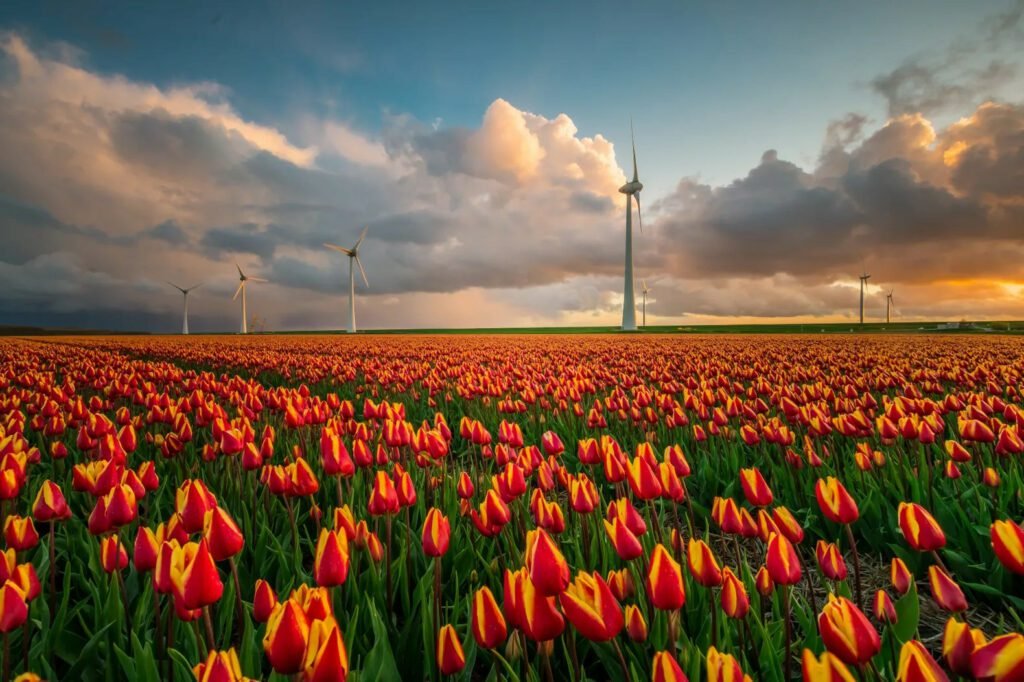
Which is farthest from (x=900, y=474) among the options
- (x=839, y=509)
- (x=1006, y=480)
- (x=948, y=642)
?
(x=948, y=642)

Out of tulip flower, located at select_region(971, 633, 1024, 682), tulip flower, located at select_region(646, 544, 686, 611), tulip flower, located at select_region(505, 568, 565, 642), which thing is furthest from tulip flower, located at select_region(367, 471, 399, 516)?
tulip flower, located at select_region(971, 633, 1024, 682)

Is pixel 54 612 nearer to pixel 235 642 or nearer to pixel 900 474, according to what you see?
pixel 235 642

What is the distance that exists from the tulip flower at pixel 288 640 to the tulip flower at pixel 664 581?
1.08m

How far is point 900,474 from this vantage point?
4699mm

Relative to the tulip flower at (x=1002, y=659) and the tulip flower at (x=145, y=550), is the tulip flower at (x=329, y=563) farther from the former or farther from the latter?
the tulip flower at (x=1002, y=659)

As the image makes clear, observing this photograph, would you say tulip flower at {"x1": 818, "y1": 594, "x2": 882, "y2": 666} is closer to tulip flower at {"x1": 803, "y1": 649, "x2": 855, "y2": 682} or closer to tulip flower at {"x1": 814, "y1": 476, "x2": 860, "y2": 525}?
tulip flower at {"x1": 803, "y1": 649, "x2": 855, "y2": 682}

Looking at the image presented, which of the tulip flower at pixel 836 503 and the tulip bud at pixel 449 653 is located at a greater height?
the tulip flower at pixel 836 503

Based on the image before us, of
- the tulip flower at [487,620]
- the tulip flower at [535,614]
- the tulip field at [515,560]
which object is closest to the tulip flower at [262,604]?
the tulip field at [515,560]

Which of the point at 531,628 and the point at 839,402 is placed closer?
the point at 531,628

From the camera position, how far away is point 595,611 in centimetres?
151

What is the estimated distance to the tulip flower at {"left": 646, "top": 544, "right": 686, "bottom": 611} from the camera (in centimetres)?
168

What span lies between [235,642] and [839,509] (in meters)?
3.08

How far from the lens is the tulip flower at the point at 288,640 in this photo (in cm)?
137

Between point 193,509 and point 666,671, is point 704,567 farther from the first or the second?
point 193,509
